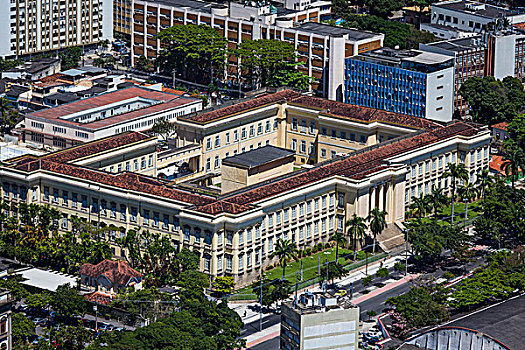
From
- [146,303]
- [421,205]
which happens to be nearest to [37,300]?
[146,303]

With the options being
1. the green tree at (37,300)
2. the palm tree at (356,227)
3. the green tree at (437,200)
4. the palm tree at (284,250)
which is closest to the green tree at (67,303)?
the green tree at (37,300)

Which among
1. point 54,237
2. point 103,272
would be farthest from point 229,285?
point 54,237

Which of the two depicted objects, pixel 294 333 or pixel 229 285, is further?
pixel 229 285

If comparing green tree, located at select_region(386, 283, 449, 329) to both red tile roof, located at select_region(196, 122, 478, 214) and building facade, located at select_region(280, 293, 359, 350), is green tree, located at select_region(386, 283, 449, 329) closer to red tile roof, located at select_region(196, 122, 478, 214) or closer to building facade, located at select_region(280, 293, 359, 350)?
red tile roof, located at select_region(196, 122, 478, 214)

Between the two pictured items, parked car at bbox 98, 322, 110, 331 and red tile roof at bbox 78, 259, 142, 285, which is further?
red tile roof at bbox 78, 259, 142, 285

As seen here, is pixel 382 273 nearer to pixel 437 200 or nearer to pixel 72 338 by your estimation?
pixel 437 200

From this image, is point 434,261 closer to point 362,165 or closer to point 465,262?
point 465,262

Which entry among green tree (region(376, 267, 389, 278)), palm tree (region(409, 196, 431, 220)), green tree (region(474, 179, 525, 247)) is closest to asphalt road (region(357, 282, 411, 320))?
green tree (region(376, 267, 389, 278))
